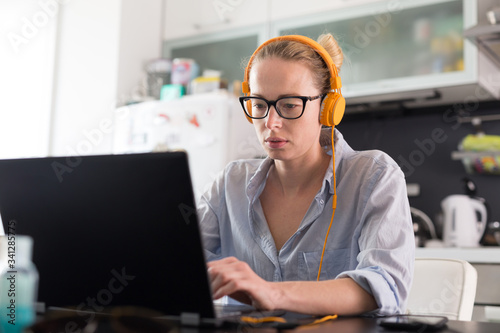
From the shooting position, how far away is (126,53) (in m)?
3.28

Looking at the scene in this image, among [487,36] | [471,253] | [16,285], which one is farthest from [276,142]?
[487,36]

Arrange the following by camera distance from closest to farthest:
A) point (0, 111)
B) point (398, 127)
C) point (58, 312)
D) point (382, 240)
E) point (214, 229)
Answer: point (58, 312)
point (382, 240)
point (214, 229)
point (398, 127)
point (0, 111)

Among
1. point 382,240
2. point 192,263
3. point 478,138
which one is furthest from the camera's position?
point 478,138

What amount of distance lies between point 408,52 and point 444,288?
177 cm

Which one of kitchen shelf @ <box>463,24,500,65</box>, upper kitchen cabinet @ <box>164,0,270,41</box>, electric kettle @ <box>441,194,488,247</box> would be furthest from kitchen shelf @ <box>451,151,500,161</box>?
upper kitchen cabinet @ <box>164,0,270,41</box>

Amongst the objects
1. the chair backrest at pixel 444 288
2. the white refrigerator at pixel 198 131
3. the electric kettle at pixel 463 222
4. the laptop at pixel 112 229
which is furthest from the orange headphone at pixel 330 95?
the white refrigerator at pixel 198 131

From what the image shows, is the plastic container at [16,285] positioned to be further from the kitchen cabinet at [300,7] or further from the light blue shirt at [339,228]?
the kitchen cabinet at [300,7]

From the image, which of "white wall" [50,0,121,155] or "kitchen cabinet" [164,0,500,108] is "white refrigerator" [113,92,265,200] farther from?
"kitchen cabinet" [164,0,500,108]

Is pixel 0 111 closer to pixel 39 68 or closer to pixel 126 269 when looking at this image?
pixel 39 68

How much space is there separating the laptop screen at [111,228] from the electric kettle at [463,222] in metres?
2.05

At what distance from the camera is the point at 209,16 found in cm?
335

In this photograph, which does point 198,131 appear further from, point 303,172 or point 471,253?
point 303,172

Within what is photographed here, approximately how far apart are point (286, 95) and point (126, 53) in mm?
2346

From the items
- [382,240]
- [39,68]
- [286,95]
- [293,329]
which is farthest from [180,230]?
[39,68]
